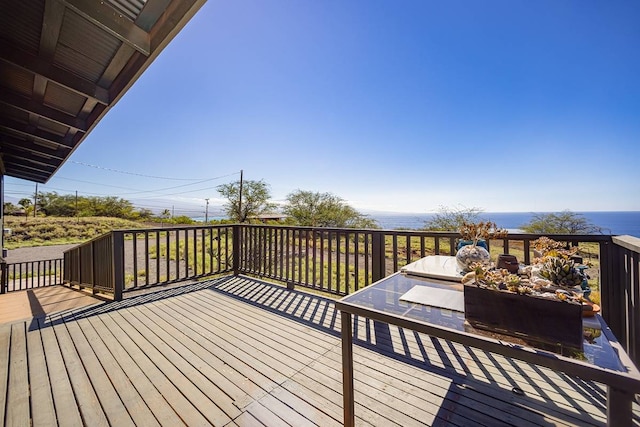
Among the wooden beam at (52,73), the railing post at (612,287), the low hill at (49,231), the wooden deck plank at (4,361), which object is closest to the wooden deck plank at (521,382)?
the railing post at (612,287)

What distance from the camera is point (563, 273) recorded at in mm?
1083

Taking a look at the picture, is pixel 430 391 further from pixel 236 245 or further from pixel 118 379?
pixel 236 245

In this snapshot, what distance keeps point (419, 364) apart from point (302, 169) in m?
13.8

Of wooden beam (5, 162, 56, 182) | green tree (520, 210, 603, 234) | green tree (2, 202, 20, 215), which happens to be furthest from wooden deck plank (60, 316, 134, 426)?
green tree (2, 202, 20, 215)

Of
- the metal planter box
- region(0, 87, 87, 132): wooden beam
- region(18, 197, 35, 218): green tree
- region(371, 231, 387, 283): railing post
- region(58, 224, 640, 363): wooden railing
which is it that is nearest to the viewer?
the metal planter box

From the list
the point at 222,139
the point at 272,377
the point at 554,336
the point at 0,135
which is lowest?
the point at 272,377

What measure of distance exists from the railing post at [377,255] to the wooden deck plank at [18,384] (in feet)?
8.92

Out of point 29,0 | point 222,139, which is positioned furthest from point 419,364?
point 222,139

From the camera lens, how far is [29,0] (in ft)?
6.19

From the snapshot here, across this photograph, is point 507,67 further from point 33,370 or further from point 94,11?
point 33,370

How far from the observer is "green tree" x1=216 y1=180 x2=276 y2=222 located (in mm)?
12992

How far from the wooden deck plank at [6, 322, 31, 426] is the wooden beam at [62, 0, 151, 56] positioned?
2626mm

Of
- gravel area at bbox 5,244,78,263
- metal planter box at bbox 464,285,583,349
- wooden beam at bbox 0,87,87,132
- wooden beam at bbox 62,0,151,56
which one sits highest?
wooden beam at bbox 62,0,151,56

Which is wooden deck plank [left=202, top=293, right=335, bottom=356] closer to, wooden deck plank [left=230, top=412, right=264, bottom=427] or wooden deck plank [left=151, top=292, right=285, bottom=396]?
wooden deck plank [left=151, top=292, right=285, bottom=396]
